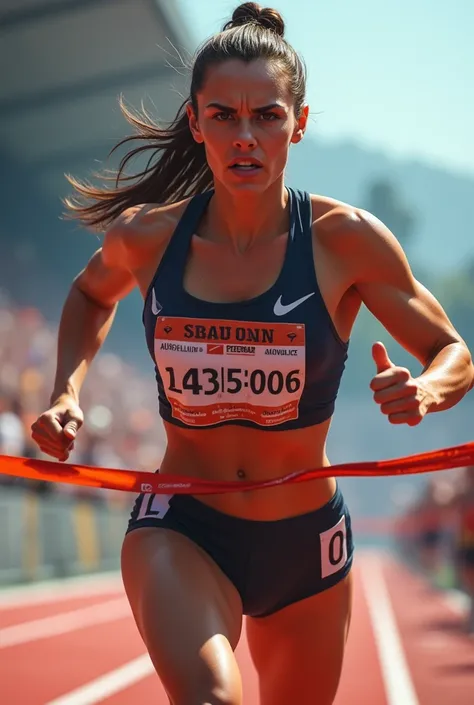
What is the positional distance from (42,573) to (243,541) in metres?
11.9

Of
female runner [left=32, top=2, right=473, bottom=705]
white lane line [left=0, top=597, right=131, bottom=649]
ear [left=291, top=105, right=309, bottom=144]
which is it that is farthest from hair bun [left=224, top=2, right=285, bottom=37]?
white lane line [left=0, top=597, right=131, bottom=649]

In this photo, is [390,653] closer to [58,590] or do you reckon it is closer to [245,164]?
[58,590]

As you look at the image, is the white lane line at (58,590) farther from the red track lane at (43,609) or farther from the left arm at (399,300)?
the left arm at (399,300)

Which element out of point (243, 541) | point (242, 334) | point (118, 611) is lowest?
point (118, 611)

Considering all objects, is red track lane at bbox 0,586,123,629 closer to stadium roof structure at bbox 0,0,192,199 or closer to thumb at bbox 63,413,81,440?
thumb at bbox 63,413,81,440

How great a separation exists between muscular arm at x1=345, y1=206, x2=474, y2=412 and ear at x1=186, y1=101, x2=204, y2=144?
477 millimetres

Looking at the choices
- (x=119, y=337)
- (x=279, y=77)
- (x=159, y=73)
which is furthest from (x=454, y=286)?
(x=279, y=77)

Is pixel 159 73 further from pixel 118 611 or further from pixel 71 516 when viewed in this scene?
pixel 118 611

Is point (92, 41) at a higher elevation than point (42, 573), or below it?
higher

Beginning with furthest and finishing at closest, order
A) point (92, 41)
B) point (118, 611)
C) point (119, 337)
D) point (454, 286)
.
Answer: point (454, 286) < point (119, 337) < point (92, 41) < point (118, 611)

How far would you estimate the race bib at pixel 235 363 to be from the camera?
11.7 feet

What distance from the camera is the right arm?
396 centimetres

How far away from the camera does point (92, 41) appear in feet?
80.0

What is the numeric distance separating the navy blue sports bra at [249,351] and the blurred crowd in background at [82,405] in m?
8.63
